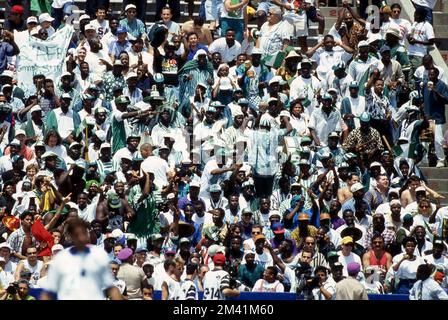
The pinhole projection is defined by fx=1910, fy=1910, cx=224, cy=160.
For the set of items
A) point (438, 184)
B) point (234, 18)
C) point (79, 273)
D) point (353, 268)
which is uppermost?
point (79, 273)

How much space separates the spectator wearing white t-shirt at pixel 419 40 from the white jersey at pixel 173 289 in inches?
384

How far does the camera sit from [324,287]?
2739 centimetres

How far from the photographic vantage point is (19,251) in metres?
29.0

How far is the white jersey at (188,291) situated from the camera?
26.7 meters

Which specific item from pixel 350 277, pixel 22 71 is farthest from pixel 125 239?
pixel 22 71

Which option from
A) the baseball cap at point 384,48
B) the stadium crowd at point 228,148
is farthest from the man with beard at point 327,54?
the baseball cap at point 384,48

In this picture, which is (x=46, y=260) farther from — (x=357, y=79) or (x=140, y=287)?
(x=357, y=79)

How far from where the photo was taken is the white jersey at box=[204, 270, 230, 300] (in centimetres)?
2647

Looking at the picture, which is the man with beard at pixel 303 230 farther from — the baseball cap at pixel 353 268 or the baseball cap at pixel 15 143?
the baseball cap at pixel 15 143

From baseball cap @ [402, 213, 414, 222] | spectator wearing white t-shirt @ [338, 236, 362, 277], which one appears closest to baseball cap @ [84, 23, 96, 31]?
baseball cap @ [402, 213, 414, 222]

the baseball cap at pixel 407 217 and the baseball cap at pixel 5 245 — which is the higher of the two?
the baseball cap at pixel 5 245

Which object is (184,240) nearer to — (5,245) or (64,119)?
(5,245)

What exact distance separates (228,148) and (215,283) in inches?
201

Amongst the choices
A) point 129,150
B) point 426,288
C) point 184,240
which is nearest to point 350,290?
point 426,288
